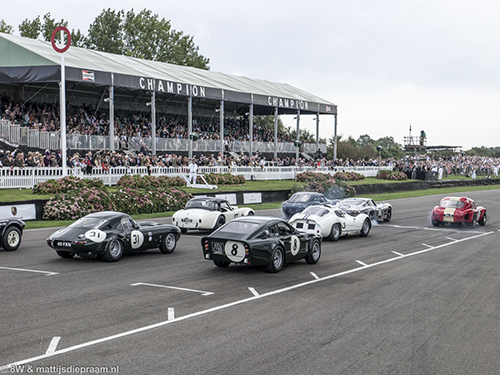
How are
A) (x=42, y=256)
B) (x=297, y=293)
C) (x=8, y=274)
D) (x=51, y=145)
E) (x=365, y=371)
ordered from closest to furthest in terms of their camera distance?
(x=365, y=371)
(x=297, y=293)
(x=8, y=274)
(x=42, y=256)
(x=51, y=145)

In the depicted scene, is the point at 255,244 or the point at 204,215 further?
the point at 204,215

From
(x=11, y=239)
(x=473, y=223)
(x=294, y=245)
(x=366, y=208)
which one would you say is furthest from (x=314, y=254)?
(x=473, y=223)

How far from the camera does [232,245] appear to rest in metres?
13.0

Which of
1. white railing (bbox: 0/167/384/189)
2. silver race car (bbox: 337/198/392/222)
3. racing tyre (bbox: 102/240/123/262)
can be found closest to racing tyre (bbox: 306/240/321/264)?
racing tyre (bbox: 102/240/123/262)

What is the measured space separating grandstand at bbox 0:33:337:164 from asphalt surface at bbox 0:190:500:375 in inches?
916

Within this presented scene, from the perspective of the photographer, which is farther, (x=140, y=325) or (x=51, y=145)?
(x=51, y=145)

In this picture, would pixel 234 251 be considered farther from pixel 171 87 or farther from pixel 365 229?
pixel 171 87

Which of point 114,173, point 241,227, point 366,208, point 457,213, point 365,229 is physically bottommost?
point 365,229

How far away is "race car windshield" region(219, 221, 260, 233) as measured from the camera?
13413mm

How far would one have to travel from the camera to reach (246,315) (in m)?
9.30

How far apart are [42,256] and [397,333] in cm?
1007

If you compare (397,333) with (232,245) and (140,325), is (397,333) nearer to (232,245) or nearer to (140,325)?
(140,325)

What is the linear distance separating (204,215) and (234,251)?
7.72 m

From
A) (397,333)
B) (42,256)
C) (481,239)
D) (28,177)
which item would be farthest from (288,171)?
(397,333)
